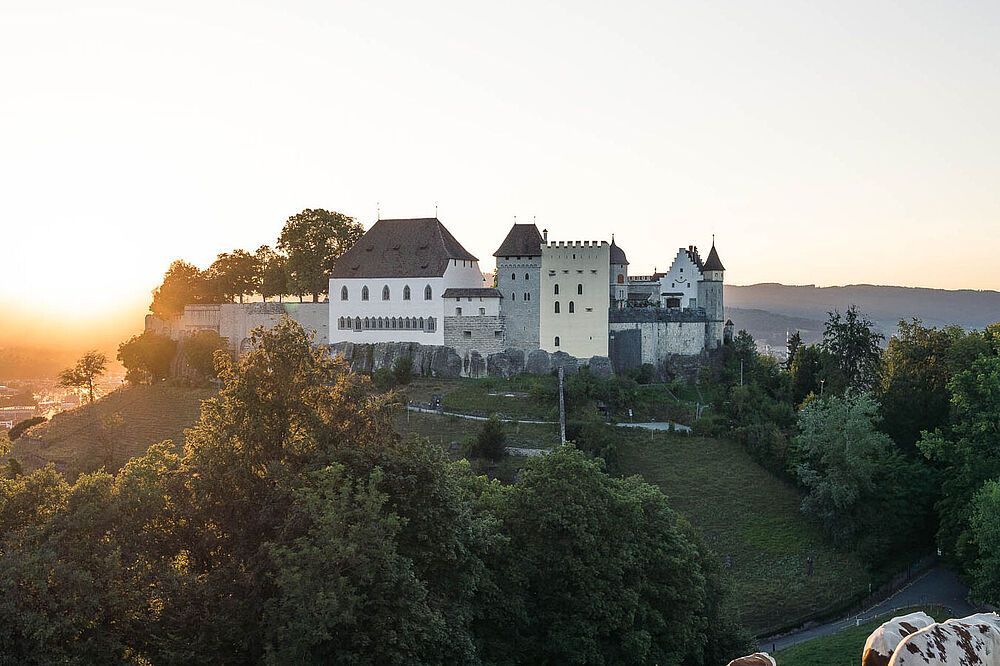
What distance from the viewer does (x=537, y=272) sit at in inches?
2079

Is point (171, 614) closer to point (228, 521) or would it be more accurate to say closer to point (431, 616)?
point (228, 521)

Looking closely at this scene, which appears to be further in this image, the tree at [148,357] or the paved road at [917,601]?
the tree at [148,357]

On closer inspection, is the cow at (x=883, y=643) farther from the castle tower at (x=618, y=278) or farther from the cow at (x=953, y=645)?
the castle tower at (x=618, y=278)

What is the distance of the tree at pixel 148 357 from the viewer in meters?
62.4

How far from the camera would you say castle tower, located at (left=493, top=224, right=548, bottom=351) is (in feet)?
173

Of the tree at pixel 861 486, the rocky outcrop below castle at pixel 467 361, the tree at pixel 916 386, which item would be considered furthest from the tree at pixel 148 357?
the tree at pixel 916 386

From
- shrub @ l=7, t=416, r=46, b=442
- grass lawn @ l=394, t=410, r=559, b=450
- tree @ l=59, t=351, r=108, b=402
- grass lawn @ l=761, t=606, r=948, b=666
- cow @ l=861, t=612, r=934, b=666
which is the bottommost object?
grass lawn @ l=761, t=606, r=948, b=666

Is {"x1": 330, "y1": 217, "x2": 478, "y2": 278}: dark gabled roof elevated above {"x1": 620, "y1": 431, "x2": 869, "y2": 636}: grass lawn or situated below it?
above

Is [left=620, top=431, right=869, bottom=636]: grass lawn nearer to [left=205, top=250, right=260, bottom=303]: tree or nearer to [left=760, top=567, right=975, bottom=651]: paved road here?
[left=760, top=567, right=975, bottom=651]: paved road

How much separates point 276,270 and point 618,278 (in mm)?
23400

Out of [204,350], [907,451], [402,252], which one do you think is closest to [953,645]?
[907,451]

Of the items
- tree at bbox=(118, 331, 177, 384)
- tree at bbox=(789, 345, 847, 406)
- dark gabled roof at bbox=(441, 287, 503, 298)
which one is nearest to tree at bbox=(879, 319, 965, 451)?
tree at bbox=(789, 345, 847, 406)

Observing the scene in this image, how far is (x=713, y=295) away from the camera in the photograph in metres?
56.2

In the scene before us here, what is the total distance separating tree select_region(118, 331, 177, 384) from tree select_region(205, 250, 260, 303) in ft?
17.1
